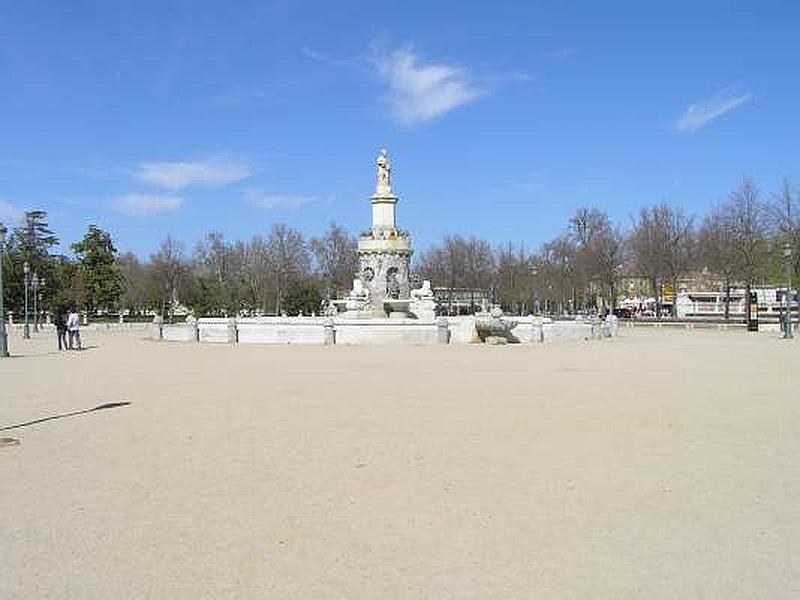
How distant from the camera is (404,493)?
7.69 meters

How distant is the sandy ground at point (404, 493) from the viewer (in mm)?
5461

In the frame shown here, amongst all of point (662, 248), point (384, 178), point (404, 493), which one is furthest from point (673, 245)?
point (404, 493)

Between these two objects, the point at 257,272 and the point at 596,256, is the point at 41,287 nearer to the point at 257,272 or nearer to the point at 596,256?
the point at 257,272

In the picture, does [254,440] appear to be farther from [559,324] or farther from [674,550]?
[559,324]

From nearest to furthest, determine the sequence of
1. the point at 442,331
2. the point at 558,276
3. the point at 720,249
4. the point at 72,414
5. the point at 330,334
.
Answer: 1. the point at 72,414
2. the point at 442,331
3. the point at 330,334
4. the point at 720,249
5. the point at 558,276

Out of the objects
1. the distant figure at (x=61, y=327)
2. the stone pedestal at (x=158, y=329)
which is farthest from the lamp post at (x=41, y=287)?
the distant figure at (x=61, y=327)

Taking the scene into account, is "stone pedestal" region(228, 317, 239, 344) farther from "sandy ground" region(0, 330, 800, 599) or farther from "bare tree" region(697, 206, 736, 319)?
"bare tree" region(697, 206, 736, 319)

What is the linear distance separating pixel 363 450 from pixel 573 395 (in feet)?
21.3

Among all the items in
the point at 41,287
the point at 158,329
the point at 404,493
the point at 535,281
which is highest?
the point at 41,287

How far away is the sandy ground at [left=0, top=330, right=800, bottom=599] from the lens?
5.46 metres

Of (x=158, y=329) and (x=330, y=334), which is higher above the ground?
(x=158, y=329)

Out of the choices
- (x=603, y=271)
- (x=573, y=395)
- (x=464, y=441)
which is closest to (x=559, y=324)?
(x=573, y=395)

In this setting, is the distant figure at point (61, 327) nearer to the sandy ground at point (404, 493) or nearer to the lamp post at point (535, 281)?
the sandy ground at point (404, 493)

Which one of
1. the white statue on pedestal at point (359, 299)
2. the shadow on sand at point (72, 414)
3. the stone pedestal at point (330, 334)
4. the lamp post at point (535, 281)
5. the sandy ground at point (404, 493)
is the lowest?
the sandy ground at point (404, 493)
